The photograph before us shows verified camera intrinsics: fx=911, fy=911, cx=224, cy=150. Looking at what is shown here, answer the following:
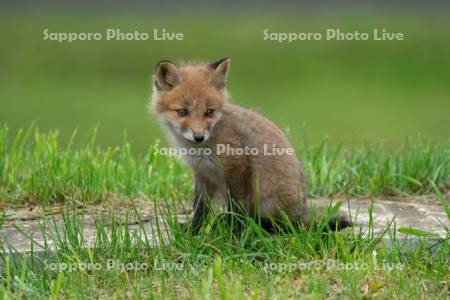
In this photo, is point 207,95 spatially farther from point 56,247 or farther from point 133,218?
point 56,247

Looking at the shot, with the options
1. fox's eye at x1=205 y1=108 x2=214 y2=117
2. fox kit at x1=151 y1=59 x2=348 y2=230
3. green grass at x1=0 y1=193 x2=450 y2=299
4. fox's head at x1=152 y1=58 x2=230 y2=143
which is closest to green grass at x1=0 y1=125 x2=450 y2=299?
green grass at x1=0 y1=193 x2=450 y2=299

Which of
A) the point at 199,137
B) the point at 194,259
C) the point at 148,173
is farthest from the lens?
the point at 148,173

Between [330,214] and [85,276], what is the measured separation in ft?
5.65

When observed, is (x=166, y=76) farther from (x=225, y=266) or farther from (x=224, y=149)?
(x=225, y=266)

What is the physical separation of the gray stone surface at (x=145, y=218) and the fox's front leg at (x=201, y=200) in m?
0.29

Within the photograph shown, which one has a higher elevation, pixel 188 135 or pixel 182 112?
pixel 182 112

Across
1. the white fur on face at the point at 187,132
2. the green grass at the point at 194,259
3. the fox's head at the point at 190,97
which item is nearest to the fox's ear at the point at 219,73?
the fox's head at the point at 190,97

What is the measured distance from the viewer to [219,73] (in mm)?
7082

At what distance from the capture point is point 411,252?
6215 millimetres

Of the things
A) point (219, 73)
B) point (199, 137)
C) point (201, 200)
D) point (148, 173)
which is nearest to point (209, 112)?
point (199, 137)

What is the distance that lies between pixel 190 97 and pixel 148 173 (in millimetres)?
1563

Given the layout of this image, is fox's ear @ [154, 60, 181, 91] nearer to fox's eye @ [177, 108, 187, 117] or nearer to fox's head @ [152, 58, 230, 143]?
fox's head @ [152, 58, 230, 143]

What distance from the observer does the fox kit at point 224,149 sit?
6.82 m

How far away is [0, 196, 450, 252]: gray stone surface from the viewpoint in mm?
6691
